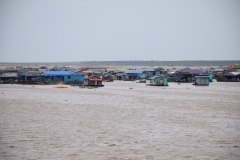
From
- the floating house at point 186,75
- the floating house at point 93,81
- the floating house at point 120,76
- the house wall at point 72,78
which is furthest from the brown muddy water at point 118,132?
the floating house at point 120,76

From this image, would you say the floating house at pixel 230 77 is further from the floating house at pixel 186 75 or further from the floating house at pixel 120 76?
the floating house at pixel 120 76

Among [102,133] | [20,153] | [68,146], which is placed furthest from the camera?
[102,133]

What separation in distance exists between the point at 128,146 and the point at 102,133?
7.32ft

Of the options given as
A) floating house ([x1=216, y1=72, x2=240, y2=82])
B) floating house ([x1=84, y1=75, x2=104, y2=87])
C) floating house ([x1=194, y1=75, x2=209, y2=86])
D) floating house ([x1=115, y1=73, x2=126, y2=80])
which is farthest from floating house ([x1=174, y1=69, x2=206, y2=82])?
floating house ([x1=84, y1=75, x2=104, y2=87])

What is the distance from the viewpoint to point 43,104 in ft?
75.6

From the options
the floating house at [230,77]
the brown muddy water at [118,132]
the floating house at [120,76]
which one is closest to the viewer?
the brown muddy water at [118,132]

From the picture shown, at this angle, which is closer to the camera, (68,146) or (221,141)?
(68,146)

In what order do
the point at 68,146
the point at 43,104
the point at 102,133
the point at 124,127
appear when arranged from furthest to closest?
the point at 43,104 < the point at 124,127 < the point at 102,133 < the point at 68,146

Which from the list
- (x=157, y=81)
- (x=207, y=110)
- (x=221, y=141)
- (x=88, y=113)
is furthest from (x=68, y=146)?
(x=157, y=81)

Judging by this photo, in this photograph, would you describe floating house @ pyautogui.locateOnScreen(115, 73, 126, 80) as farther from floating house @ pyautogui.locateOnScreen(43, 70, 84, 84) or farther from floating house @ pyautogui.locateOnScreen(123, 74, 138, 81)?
floating house @ pyautogui.locateOnScreen(43, 70, 84, 84)

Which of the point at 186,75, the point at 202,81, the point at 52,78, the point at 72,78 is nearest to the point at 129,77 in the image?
the point at 186,75

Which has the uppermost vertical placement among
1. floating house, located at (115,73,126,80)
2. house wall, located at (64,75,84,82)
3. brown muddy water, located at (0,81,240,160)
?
house wall, located at (64,75,84,82)

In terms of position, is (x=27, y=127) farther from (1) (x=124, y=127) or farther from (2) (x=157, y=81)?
(2) (x=157, y=81)

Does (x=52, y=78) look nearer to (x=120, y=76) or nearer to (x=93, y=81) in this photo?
(x=93, y=81)
